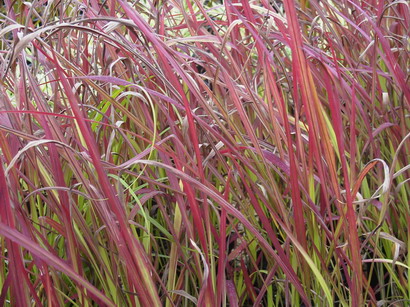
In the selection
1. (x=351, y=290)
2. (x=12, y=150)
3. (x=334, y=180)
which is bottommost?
(x=351, y=290)

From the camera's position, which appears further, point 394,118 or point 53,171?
point 394,118

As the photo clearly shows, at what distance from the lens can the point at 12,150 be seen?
2.20 ft

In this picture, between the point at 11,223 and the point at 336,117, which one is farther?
the point at 336,117

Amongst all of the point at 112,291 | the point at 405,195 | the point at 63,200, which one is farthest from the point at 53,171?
the point at 405,195

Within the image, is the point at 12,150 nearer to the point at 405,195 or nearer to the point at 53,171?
the point at 53,171

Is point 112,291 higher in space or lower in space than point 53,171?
lower

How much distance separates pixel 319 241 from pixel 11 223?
354mm

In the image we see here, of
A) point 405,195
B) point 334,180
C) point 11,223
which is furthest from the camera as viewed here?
point 405,195

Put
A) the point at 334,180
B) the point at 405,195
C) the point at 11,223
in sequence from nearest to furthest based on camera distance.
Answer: the point at 11,223
the point at 334,180
the point at 405,195

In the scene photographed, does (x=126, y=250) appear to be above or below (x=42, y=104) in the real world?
below

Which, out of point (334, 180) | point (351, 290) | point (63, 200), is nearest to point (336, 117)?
point (334, 180)

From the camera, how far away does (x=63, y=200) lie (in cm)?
63

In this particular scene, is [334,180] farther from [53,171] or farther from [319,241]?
[53,171]

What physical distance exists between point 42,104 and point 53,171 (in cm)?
8
